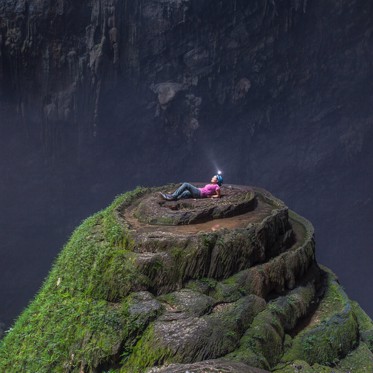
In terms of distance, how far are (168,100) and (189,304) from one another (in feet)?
85.0

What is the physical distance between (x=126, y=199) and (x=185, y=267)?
4.99 m

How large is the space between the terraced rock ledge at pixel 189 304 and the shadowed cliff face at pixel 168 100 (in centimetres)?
2168

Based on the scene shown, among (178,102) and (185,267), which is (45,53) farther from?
(185,267)

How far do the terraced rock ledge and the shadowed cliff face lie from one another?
71.1 feet

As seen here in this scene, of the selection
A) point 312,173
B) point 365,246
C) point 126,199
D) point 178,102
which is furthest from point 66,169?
point 365,246

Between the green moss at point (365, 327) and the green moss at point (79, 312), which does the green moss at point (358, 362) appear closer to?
the green moss at point (365, 327)

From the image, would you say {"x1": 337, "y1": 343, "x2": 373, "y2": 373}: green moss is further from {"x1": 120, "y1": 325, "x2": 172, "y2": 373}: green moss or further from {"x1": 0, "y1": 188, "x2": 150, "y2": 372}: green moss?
{"x1": 0, "y1": 188, "x2": 150, "y2": 372}: green moss

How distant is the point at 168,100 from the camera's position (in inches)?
1249

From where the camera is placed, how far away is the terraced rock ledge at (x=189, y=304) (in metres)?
7.26

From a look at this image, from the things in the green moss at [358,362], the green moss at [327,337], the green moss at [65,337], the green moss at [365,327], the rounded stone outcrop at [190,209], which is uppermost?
the rounded stone outcrop at [190,209]

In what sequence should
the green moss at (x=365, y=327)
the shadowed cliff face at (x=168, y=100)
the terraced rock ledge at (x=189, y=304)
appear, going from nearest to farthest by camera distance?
the terraced rock ledge at (x=189, y=304) < the green moss at (x=365, y=327) < the shadowed cliff face at (x=168, y=100)

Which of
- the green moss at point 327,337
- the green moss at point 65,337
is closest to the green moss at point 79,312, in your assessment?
the green moss at point 65,337

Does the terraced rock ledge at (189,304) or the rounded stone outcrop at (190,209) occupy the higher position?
the rounded stone outcrop at (190,209)

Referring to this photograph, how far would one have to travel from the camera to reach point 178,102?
3244cm
